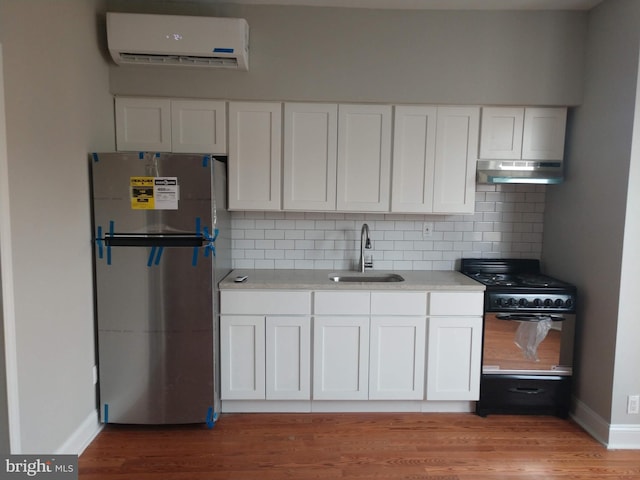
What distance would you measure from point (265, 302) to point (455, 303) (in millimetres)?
1273

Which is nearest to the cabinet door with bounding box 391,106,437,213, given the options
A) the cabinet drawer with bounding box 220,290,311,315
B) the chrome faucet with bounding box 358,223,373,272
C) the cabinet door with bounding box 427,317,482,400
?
the chrome faucet with bounding box 358,223,373,272

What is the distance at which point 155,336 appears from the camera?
8.13ft

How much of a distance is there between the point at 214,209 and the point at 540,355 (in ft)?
7.82

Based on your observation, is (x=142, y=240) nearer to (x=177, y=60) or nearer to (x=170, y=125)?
(x=170, y=125)

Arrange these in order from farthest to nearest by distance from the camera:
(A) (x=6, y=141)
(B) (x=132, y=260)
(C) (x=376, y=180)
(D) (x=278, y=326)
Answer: (C) (x=376, y=180) < (D) (x=278, y=326) < (B) (x=132, y=260) < (A) (x=6, y=141)

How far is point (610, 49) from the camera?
2.47m

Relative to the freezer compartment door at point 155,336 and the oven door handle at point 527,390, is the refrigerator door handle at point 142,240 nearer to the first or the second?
the freezer compartment door at point 155,336

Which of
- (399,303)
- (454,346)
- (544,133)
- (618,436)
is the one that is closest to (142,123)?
(399,303)

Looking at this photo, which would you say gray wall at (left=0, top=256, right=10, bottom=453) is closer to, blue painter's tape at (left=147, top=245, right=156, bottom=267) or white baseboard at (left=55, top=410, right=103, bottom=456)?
white baseboard at (left=55, top=410, right=103, bottom=456)

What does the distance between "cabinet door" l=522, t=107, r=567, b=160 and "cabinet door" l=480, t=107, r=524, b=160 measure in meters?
0.05

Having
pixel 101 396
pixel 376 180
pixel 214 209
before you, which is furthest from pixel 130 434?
pixel 376 180

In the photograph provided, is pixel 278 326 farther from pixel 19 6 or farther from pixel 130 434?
pixel 19 6

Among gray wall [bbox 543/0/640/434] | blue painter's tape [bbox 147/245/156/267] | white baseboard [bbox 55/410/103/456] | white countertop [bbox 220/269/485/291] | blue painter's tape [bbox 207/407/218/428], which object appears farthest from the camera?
white countertop [bbox 220/269/485/291]

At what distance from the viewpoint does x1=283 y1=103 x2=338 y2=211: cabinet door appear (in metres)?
2.77
